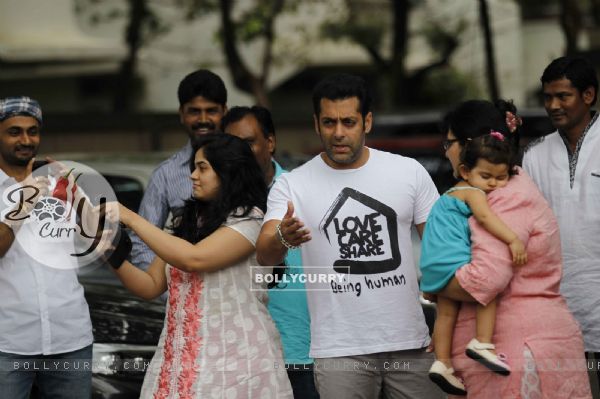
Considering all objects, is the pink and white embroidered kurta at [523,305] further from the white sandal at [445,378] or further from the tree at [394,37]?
the tree at [394,37]

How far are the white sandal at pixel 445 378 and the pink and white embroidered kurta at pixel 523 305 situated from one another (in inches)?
1.6

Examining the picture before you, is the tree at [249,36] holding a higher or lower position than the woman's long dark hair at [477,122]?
higher

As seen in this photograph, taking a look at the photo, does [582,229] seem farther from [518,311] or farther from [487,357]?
[487,357]

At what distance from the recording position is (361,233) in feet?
14.2

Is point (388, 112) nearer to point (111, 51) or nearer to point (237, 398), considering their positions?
point (111, 51)

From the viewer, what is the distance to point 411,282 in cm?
438

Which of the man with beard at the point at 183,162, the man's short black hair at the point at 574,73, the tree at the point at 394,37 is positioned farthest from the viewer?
the tree at the point at 394,37

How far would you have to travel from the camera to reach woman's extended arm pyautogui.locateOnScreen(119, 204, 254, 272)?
13.3 feet

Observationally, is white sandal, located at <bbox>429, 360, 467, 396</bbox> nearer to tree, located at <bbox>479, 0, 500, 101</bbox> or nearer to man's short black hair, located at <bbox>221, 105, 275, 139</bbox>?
man's short black hair, located at <bbox>221, 105, 275, 139</bbox>

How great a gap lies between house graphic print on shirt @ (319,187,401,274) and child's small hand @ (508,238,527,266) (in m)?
0.61

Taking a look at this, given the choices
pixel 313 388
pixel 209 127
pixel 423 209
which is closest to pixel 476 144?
pixel 423 209

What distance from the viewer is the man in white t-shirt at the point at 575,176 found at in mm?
4875

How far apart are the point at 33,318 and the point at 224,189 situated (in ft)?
3.68

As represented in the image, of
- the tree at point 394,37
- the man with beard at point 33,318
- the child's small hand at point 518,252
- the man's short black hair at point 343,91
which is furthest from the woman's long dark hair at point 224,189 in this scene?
the tree at point 394,37
